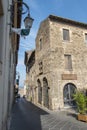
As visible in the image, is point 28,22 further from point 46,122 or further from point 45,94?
point 45,94

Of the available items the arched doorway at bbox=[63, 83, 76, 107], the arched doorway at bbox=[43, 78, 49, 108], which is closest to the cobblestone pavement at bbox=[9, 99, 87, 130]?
the arched doorway at bbox=[63, 83, 76, 107]

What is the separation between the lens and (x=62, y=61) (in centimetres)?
1709

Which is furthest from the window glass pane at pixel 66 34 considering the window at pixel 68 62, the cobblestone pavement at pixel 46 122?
the cobblestone pavement at pixel 46 122

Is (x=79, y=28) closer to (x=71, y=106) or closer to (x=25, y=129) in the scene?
(x=71, y=106)

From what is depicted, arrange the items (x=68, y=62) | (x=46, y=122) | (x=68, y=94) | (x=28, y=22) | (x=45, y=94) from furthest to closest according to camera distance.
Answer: (x=45, y=94) < (x=68, y=62) < (x=68, y=94) < (x=46, y=122) < (x=28, y=22)

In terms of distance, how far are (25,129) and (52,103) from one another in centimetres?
849

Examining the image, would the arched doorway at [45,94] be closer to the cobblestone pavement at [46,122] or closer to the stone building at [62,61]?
the stone building at [62,61]

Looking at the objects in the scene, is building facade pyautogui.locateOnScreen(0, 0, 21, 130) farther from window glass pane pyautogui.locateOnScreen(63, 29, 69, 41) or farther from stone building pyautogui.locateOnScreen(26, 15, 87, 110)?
window glass pane pyautogui.locateOnScreen(63, 29, 69, 41)

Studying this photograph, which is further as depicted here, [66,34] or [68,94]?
[66,34]

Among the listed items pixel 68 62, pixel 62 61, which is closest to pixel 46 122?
pixel 62 61

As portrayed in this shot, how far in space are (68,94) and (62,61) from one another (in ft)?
10.9

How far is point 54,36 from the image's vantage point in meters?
17.5

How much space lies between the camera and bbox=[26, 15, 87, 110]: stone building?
16.5 meters

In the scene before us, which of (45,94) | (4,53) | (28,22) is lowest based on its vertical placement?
(45,94)
